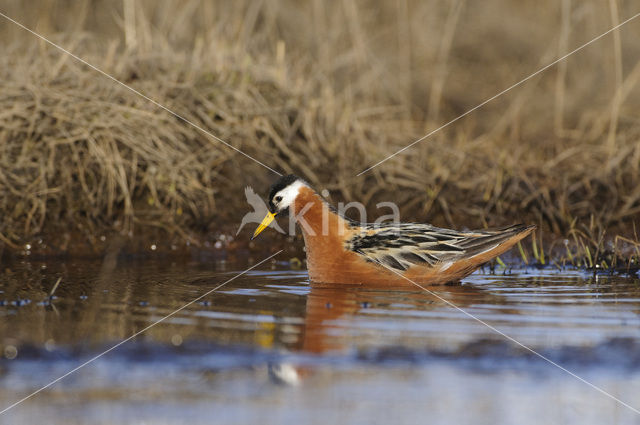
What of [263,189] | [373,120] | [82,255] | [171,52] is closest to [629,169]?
[373,120]

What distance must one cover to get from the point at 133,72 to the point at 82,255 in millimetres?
2070

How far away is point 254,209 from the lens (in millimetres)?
9172

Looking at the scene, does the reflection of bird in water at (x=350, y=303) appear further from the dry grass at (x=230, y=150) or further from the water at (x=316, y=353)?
the dry grass at (x=230, y=150)

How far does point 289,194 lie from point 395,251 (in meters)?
1.07

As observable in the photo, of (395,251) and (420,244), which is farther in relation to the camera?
(420,244)

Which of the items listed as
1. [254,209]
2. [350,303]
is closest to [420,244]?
[350,303]

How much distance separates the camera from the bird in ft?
23.2

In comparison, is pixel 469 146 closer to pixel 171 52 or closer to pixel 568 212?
pixel 568 212

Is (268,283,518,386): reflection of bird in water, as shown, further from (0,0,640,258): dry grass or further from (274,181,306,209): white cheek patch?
(0,0,640,258): dry grass

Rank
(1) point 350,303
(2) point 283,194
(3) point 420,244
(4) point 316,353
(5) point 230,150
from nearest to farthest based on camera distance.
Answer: (4) point 316,353 → (1) point 350,303 → (3) point 420,244 → (2) point 283,194 → (5) point 230,150

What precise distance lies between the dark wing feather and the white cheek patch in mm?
657

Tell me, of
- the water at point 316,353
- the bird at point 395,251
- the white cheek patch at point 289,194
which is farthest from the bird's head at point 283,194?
the water at point 316,353

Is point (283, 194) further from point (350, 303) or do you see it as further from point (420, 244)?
point (350, 303)

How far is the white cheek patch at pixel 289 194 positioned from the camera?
757 cm
